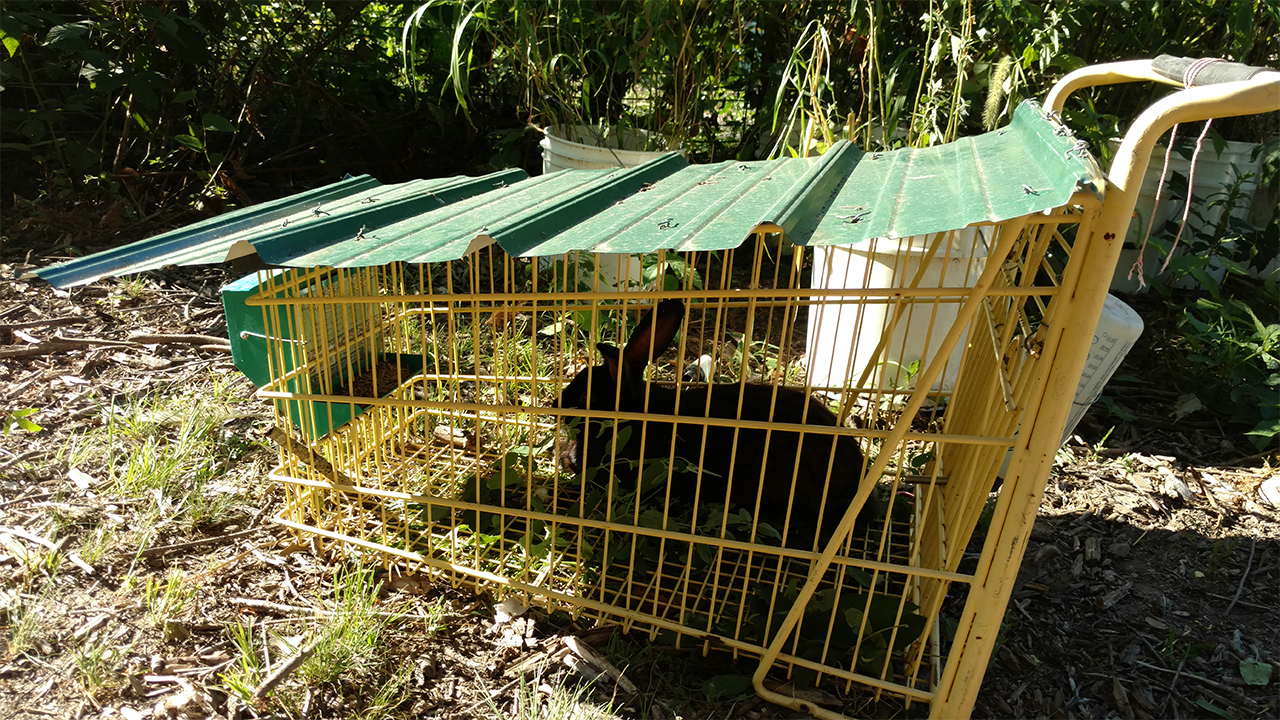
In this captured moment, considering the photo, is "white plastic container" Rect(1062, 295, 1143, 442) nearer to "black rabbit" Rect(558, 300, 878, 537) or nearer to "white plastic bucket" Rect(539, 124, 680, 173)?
"black rabbit" Rect(558, 300, 878, 537)

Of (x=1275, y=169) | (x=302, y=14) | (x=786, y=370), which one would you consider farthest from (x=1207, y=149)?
(x=302, y=14)

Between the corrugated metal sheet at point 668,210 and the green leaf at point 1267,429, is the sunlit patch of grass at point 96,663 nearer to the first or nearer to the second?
the corrugated metal sheet at point 668,210

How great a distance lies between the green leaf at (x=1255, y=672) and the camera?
209 centimetres

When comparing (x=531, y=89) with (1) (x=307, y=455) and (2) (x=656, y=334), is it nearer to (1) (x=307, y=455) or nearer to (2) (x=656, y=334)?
(2) (x=656, y=334)

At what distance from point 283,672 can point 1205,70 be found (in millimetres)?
2269

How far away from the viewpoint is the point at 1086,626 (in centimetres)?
230

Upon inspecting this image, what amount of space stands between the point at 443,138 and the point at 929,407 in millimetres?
3545

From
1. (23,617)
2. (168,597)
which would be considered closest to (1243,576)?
(168,597)

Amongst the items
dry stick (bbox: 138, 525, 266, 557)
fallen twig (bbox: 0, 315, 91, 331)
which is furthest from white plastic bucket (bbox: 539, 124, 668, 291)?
fallen twig (bbox: 0, 315, 91, 331)

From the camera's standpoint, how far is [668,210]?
1.81 meters

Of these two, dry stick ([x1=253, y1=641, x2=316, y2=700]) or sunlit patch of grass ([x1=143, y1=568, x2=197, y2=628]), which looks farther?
sunlit patch of grass ([x1=143, y1=568, x2=197, y2=628])

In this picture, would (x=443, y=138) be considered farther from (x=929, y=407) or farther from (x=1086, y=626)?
(x=1086, y=626)

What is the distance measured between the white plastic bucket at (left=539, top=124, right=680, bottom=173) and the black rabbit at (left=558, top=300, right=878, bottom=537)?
4.69 ft

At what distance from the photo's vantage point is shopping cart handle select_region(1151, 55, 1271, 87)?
1.37 metres
